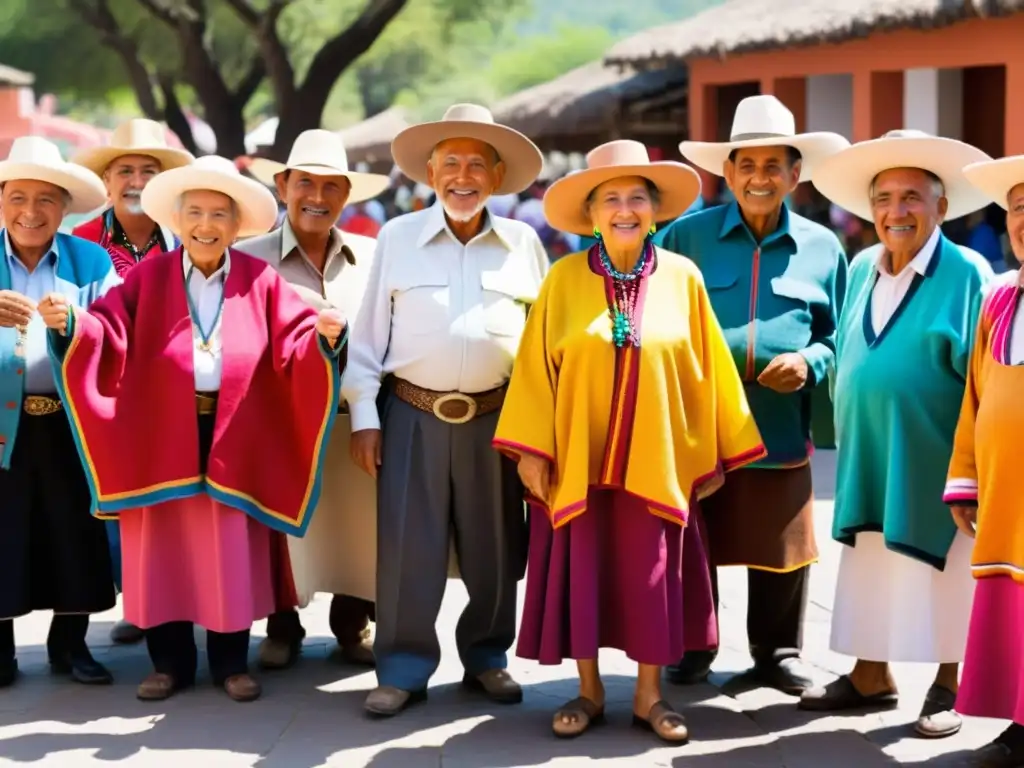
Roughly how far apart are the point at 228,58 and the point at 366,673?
3385 centimetres

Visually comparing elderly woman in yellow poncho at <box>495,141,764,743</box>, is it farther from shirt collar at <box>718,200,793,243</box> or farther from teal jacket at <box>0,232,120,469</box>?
teal jacket at <box>0,232,120,469</box>

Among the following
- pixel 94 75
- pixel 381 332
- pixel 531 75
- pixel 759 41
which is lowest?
pixel 381 332

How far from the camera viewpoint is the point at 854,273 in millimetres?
5941

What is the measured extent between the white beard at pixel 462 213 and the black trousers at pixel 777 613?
67.0 inches

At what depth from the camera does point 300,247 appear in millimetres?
6281

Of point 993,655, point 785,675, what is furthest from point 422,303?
A: point 993,655

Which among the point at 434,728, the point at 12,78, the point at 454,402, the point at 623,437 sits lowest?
the point at 434,728

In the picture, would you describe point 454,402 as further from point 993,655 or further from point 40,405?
point 993,655

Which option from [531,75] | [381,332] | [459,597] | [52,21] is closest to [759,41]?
[459,597]

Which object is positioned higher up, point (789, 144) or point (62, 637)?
point (789, 144)

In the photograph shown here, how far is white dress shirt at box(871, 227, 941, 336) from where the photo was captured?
17.9 feet

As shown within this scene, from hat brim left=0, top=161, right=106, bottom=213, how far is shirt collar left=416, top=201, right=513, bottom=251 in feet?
4.41

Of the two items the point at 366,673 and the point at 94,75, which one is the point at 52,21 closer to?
the point at 94,75

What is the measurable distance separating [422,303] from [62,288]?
4.65ft
